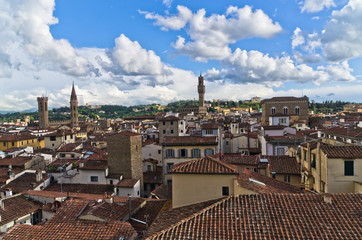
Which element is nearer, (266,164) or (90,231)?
(90,231)

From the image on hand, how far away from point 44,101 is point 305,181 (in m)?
134

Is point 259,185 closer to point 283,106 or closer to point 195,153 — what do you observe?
point 195,153

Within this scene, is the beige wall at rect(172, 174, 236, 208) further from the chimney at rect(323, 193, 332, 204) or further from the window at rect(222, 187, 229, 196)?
the chimney at rect(323, 193, 332, 204)

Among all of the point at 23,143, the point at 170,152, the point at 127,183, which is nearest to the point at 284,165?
the point at 170,152

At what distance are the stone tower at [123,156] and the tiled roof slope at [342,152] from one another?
2179 centimetres

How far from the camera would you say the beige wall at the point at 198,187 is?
11.7 metres

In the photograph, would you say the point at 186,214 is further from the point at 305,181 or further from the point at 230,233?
the point at 305,181

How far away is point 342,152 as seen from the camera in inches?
650

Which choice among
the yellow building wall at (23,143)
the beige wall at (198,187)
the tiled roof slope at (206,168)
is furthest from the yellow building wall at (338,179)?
the yellow building wall at (23,143)

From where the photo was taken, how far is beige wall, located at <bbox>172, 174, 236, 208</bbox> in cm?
1169

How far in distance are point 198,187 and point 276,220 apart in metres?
3.93

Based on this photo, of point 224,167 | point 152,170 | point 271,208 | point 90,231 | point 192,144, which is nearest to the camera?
point 271,208

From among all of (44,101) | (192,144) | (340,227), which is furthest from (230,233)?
(44,101)

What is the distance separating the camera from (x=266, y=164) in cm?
2197
